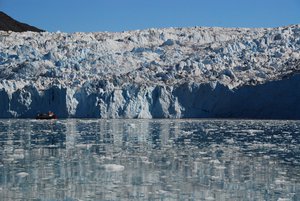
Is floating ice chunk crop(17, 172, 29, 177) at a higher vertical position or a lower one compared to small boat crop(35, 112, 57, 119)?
lower

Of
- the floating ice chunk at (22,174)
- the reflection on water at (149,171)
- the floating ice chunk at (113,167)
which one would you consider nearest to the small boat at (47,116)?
the reflection on water at (149,171)

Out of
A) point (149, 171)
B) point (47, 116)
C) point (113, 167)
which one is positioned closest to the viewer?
point (149, 171)

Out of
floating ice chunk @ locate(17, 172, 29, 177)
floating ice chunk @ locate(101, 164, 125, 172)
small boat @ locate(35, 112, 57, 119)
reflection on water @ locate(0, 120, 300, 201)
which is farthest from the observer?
small boat @ locate(35, 112, 57, 119)

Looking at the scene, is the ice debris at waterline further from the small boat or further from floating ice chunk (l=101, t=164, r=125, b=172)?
floating ice chunk (l=101, t=164, r=125, b=172)

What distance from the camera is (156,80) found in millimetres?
26109

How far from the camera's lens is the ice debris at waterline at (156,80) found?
2367cm

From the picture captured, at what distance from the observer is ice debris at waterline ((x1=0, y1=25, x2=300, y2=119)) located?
2367cm

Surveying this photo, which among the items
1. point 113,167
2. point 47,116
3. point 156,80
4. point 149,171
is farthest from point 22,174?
point 156,80

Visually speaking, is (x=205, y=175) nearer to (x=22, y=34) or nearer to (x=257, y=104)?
(x=257, y=104)

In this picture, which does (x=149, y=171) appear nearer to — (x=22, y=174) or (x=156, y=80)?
(x=22, y=174)

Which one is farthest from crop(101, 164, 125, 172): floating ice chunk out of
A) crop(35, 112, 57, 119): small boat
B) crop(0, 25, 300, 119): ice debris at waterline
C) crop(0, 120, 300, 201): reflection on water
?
crop(35, 112, 57, 119): small boat

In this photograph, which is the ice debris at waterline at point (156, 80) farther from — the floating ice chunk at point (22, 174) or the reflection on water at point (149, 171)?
the floating ice chunk at point (22, 174)

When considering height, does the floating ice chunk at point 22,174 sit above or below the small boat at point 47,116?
below

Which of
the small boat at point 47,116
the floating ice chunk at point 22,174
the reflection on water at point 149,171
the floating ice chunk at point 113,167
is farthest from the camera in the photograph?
the small boat at point 47,116
